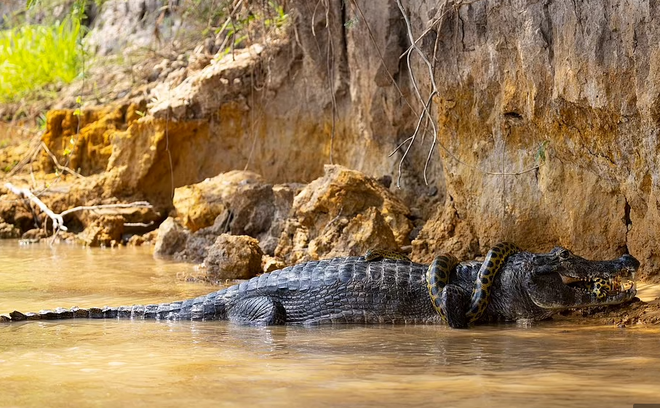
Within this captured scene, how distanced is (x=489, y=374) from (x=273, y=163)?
779cm

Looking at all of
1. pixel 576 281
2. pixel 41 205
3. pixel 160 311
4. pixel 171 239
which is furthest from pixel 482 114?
pixel 41 205

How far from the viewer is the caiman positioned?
558 centimetres

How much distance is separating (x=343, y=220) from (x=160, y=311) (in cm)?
243

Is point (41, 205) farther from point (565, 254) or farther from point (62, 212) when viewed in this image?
point (565, 254)

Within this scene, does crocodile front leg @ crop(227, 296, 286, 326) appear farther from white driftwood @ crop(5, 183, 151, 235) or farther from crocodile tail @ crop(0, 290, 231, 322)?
white driftwood @ crop(5, 183, 151, 235)

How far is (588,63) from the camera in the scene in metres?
5.87

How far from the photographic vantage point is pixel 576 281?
5668 millimetres

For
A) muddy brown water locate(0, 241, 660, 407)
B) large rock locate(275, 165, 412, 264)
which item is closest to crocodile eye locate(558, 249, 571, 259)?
muddy brown water locate(0, 241, 660, 407)

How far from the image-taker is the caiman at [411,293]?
558 centimetres

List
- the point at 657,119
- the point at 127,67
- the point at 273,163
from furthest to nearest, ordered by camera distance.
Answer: the point at 127,67 → the point at 273,163 → the point at 657,119

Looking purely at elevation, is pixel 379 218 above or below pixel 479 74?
Answer: below

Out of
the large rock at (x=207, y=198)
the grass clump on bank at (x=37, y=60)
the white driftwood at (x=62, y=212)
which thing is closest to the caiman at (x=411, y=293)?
the large rock at (x=207, y=198)

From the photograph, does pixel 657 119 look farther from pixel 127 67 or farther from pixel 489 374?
pixel 127 67

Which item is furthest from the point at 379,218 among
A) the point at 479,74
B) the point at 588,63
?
the point at 588,63
